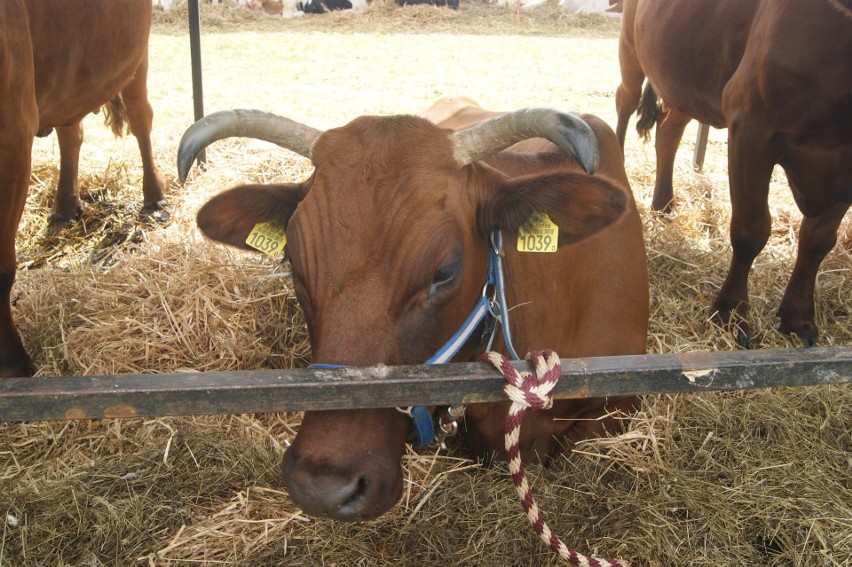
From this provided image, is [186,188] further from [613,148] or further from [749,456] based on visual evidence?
[749,456]

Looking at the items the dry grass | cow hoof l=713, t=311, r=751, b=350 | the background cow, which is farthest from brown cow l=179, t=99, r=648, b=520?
the background cow

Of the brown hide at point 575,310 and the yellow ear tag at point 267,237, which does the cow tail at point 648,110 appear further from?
the yellow ear tag at point 267,237

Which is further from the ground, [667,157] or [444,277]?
[444,277]

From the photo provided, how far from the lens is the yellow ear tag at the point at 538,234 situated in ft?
8.25

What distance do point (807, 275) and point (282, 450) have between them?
3331 mm

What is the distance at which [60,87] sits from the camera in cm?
462

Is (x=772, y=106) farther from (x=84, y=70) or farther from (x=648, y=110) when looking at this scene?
(x=84, y=70)

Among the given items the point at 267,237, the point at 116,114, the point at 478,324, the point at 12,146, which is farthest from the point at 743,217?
the point at 116,114

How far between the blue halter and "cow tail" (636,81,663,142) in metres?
5.28

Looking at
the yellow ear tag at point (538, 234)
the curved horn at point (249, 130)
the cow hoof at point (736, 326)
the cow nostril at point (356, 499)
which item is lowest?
the cow hoof at point (736, 326)

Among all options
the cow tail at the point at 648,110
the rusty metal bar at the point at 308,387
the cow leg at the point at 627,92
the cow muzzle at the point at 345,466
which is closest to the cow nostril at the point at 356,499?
the cow muzzle at the point at 345,466

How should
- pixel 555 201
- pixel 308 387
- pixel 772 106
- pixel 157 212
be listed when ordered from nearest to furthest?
pixel 308 387 < pixel 555 201 < pixel 772 106 < pixel 157 212

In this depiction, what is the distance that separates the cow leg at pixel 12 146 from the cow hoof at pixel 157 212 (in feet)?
6.78

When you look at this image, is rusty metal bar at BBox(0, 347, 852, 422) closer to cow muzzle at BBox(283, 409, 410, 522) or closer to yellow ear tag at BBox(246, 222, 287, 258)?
cow muzzle at BBox(283, 409, 410, 522)
